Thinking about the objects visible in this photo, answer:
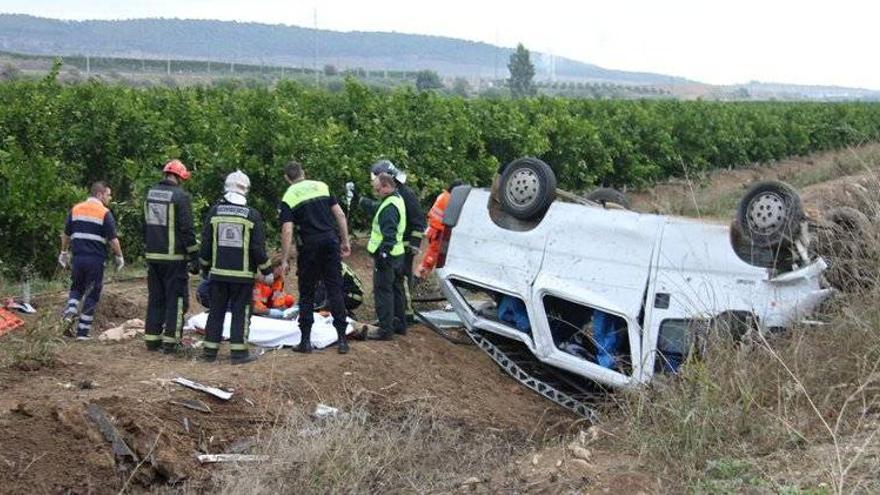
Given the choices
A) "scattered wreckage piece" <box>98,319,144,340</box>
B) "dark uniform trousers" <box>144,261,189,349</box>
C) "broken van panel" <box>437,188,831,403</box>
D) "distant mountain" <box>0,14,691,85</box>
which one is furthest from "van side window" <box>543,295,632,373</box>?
"distant mountain" <box>0,14,691,85</box>

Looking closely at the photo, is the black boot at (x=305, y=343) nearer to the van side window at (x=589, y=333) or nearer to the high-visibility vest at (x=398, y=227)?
the high-visibility vest at (x=398, y=227)

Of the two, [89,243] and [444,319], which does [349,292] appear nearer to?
[444,319]

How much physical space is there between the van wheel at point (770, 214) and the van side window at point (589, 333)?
1.21 m

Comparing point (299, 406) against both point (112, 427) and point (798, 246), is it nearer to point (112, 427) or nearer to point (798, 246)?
point (112, 427)

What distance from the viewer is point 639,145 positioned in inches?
1116

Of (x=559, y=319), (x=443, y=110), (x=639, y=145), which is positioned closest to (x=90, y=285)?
(x=559, y=319)

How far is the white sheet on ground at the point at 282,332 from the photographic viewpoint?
9719 millimetres

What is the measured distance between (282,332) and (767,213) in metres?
4.31

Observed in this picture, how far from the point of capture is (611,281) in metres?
8.51

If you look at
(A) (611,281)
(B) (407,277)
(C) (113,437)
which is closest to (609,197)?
(B) (407,277)

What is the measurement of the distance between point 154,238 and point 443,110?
397 inches

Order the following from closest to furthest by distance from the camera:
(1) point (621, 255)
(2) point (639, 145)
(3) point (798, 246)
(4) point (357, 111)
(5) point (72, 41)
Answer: (3) point (798, 246), (1) point (621, 255), (4) point (357, 111), (2) point (639, 145), (5) point (72, 41)

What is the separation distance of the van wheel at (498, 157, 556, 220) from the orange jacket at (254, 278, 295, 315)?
99.8 inches

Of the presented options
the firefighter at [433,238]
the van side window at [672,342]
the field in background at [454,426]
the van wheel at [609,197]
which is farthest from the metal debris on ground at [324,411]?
the van wheel at [609,197]
